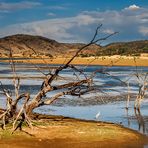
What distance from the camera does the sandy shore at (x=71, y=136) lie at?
16000 millimetres

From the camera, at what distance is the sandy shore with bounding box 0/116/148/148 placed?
1600cm

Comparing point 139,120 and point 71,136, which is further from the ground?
point 71,136

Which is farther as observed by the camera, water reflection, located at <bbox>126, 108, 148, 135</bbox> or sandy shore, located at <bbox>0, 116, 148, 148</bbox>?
water reflection, located at <bbox>126, 108, 148, 135</bbox>

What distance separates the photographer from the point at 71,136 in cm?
1678

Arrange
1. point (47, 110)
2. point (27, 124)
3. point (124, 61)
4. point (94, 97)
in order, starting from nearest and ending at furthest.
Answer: point (27, 124) → point (47, 110) → point (94, 97) → point (124, 61)

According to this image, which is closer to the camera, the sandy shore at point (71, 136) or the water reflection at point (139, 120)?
the sandy shore at point (71, 136)

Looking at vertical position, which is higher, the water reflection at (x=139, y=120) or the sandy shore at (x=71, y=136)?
the sandy shore at (x=71, y=136)

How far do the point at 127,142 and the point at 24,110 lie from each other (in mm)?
3578

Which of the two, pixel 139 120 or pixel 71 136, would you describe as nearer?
pixel 71 136

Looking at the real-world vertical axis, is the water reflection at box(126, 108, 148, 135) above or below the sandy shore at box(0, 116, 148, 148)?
below

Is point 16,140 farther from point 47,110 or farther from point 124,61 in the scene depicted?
point 124,61

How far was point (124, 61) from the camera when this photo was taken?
91.9 meters

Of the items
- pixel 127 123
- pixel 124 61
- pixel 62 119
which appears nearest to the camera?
pixel 62 119

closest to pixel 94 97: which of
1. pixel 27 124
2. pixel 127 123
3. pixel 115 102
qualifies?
pixel 115 102
